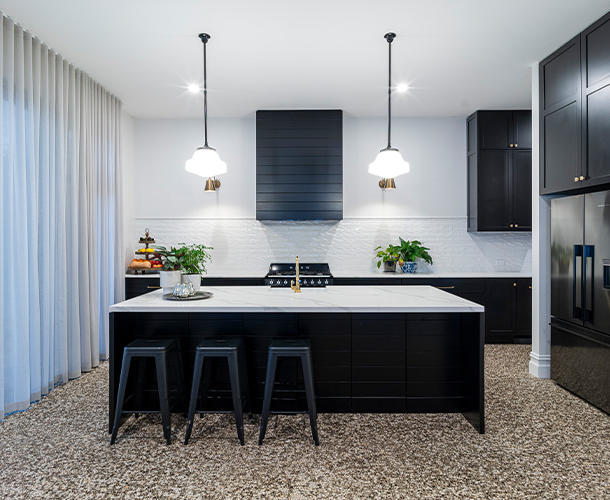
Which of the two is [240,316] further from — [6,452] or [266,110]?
[266,110]

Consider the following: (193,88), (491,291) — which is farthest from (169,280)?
(491,291)

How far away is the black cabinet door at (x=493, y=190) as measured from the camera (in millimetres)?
5082

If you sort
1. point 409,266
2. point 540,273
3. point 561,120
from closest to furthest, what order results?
point 561,120 → point 540,273 → point 409,266

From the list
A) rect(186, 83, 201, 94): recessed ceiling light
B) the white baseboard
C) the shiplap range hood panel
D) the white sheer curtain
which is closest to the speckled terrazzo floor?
the white sheer curtain

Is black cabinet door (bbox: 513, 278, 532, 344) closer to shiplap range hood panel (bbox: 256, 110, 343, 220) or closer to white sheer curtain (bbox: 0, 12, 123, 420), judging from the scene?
shiplap range hood panel (bbox: 256, 110, 343, 220)

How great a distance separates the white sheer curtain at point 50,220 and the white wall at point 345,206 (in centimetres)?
89

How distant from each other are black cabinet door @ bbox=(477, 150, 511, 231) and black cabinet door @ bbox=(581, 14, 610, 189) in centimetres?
190

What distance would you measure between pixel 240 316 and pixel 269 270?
2.45 meters

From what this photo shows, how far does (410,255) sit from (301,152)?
1.94 meters

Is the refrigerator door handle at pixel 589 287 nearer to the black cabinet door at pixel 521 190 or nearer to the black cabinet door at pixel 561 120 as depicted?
the black cabinet door at pixel 561 120

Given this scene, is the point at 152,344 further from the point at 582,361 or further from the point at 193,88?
the point at 582,361

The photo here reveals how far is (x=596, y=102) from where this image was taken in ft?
10.1

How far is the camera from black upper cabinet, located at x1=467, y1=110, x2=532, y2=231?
16.6 feet

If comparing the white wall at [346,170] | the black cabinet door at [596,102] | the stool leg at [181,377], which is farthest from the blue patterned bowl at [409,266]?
the stool leg at [181,377]
